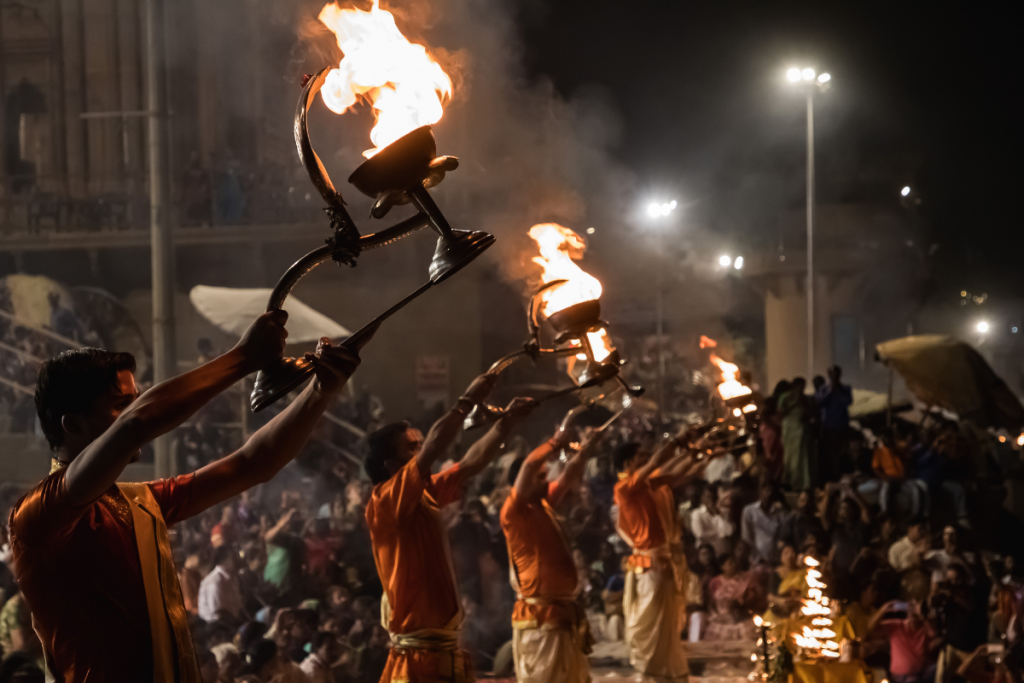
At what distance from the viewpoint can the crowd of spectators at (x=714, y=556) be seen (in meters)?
6.90

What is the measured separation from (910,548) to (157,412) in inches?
320

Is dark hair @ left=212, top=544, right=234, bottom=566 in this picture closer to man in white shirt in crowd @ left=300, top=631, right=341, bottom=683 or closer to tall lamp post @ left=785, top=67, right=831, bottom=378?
man in white shirt in crowd @ left=300, top=631, right=341, bottom=683

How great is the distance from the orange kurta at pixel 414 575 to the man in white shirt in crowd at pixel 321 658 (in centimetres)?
217

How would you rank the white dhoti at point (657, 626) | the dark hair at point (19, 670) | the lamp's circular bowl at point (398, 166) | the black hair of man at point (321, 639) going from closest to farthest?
the lamp's circular bowl at point (398, 166)
the dark hair at point (19, 670)
the black hair of man at point (321, 639)
the white dhoti at point (657, 626)

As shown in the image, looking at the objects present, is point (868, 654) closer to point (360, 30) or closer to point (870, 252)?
point (360, 30)

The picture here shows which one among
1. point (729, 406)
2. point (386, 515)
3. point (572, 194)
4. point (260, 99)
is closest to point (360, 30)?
point (386, 515)

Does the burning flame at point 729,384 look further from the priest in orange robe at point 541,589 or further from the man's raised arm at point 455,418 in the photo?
the man's raised arm at point 455,418

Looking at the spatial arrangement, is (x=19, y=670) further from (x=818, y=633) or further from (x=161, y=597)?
(x=818, y=633)

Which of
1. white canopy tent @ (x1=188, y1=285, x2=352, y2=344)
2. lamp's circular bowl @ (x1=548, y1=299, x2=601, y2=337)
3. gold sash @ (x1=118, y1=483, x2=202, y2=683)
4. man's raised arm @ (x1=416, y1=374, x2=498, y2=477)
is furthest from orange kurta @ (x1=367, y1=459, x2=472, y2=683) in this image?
white canopy tent @ (x1=188, y1=285, x2=352, y2=344)

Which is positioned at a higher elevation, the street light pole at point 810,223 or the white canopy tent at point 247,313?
the street light pole at point 810,223

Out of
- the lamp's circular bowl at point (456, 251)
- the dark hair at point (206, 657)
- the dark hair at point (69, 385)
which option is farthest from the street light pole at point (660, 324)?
the dark hair at point (69, 385)

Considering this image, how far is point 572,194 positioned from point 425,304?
2.53 metres

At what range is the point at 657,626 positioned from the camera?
7684 mm

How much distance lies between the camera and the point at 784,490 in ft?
35.8
